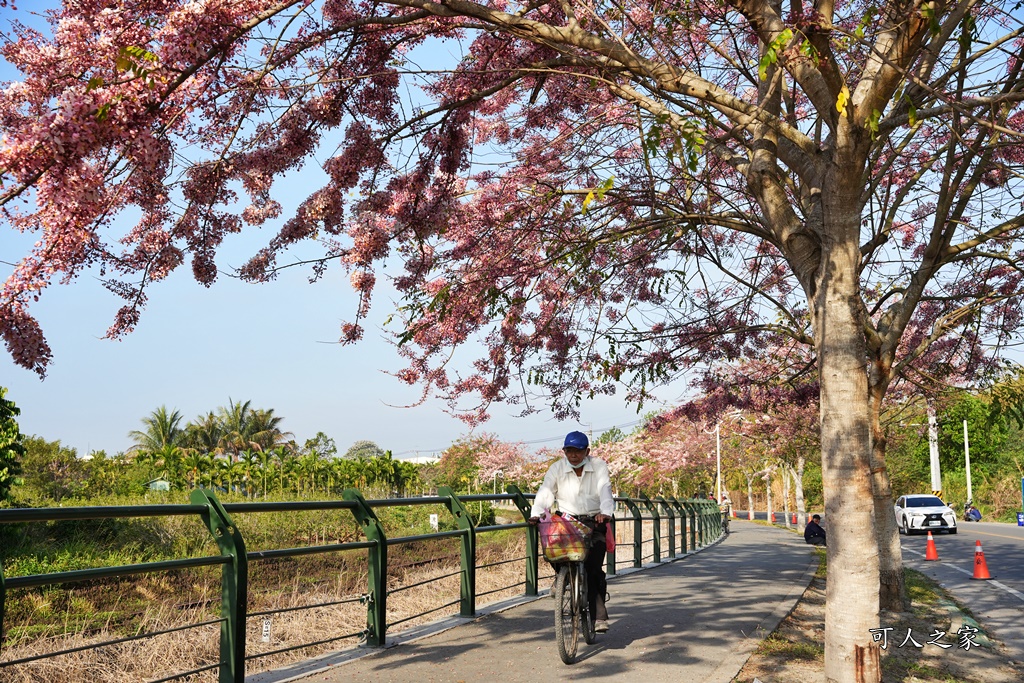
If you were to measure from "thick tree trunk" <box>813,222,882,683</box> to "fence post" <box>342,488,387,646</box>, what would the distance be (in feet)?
11.3

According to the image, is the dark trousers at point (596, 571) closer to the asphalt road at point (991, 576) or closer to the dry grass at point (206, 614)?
the dry grass at point (206, 614)

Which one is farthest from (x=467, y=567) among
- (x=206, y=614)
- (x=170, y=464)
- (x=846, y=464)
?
(x=170, y=464)

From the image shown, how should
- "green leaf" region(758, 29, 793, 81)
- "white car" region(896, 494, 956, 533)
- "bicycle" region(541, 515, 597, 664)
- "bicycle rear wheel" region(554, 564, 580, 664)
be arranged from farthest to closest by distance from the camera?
"white car" region(896, 494, 956, 533) < "bicycle" region(541, 515, 597, 664) < "bicycle rear wheel" region(554, 564, 580, 664) < "green leaf" region(758, 29, 793, 81)

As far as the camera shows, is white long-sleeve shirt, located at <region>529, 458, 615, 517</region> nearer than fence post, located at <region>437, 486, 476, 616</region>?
Yes

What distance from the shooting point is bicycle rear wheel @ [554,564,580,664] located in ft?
22.7

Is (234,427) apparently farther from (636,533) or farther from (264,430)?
(636,533)

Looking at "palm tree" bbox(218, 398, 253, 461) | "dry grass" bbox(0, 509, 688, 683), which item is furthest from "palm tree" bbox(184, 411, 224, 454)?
"dry grass" bbox(0, 509, 688, 683)

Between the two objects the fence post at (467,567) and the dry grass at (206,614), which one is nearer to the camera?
the fence post at (467,567)

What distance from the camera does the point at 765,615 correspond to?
32.7 feet

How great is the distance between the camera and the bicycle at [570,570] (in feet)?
23.5

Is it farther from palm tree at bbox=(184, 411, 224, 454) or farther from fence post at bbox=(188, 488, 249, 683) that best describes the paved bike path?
palm tree at bbox=(184, 411, 224, 454)

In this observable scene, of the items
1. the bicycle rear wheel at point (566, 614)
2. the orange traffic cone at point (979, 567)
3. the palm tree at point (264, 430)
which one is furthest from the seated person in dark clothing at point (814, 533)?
the palm tree at point (264, 430)

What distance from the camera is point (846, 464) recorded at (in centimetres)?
691

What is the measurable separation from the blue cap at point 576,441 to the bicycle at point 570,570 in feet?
1.96
